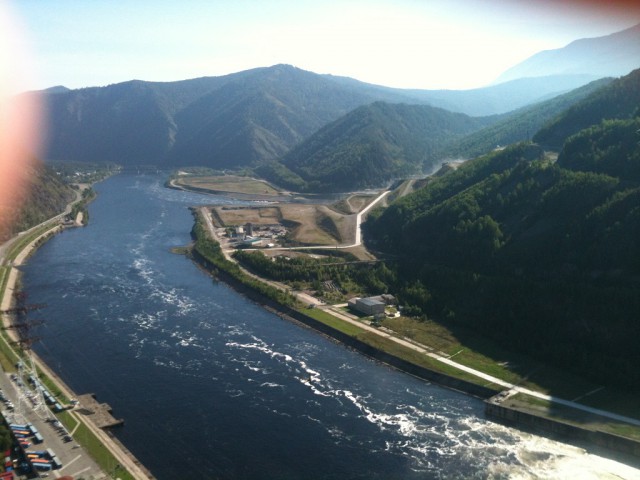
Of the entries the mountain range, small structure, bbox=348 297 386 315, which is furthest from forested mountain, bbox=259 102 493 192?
small structure, bbox=348 297 386 315

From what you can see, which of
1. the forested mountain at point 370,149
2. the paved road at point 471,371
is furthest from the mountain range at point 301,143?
the paved road at point 471,371

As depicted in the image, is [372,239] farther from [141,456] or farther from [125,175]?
[125,175]

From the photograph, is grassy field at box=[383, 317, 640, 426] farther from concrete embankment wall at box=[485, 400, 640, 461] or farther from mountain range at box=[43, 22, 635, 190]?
Answer: mountain range at box=[43, 22, 635, 190]

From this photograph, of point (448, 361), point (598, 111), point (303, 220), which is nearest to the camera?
point (448, 361)

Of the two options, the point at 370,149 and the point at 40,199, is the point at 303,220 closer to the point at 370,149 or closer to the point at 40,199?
the point at 40,199

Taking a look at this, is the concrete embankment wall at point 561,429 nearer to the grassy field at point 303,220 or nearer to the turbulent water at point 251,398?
the turbulent water at point 251,398

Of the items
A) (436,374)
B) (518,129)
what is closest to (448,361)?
(436,374)
